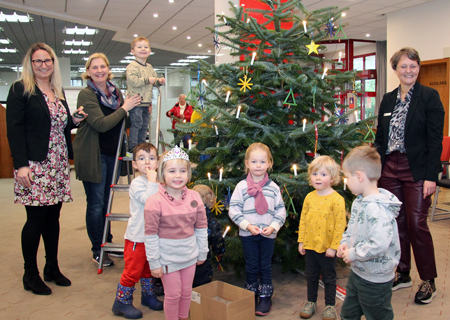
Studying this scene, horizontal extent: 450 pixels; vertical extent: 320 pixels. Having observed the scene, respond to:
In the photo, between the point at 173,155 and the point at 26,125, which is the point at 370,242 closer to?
the point at 173,155

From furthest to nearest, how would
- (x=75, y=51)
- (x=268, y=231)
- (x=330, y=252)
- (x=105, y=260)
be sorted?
(x=75, y=51)
(x=105, y=260)
(x=268, y=231)
(x=330, y=252)

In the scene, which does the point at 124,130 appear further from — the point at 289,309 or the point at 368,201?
the point at 368,201

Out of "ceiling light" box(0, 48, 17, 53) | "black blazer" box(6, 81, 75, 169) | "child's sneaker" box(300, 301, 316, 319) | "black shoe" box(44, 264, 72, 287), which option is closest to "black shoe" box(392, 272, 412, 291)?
"child's sneaker" box(300, 301, 316, 319)

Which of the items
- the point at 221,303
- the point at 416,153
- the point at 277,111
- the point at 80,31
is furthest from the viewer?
the point at 80,31

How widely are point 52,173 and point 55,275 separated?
860mm

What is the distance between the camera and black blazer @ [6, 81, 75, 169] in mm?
2680

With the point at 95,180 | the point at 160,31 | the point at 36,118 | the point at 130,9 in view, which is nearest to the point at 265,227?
the point at 95,180

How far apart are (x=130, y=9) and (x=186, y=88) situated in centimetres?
973

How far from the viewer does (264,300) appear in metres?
2.55

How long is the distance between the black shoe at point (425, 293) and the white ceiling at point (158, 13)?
24.0 ft

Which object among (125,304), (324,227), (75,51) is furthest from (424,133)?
(75,51)

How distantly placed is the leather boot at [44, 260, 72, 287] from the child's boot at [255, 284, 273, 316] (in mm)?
1566

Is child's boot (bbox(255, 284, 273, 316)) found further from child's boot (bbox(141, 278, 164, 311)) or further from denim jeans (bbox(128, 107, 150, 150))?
denim jeans (bbox(128, 107, 150, 150))

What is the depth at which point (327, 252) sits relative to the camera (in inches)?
91.9
